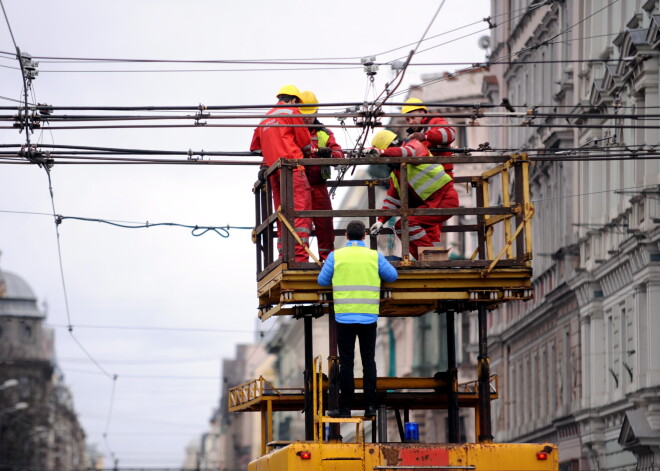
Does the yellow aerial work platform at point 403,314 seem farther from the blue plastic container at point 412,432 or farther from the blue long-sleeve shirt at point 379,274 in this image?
the blue long-sleeve shirt at point 379,274

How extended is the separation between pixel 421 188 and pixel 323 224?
1127mm

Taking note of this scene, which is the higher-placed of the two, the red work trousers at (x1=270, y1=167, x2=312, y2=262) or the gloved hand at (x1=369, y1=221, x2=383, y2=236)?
the red work trousers at (x1=270, y1=167, x2=312, y2=262)

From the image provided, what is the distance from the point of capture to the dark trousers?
43.0ft

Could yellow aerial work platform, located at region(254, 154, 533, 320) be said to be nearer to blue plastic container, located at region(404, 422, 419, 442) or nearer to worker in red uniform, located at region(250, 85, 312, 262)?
worker in red uniform, located at region(250, 85, 312, 262)

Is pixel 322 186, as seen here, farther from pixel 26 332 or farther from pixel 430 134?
pixel 26 332

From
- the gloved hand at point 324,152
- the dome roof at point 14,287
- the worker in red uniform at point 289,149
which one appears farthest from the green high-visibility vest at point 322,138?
the dome roof at point 14,287

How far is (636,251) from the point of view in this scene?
3181 centimetres

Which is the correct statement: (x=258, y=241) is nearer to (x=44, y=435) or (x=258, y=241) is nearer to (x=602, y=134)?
(x=602, y=134)

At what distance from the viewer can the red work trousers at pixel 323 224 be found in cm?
1498

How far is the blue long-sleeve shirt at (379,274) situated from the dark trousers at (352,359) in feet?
0.29

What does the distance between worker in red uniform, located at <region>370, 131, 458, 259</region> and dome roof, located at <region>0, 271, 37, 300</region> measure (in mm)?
150351

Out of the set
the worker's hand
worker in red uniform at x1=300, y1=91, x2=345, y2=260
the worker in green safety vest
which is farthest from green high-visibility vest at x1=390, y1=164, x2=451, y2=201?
the worker in green safety vest

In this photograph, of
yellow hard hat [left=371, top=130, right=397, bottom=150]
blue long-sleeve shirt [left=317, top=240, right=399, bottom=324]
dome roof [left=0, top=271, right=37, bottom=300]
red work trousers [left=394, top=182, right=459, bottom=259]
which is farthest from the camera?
dome roof [left=0, top=271, right=37, bottom=300]

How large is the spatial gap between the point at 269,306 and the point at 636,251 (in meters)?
18.5
